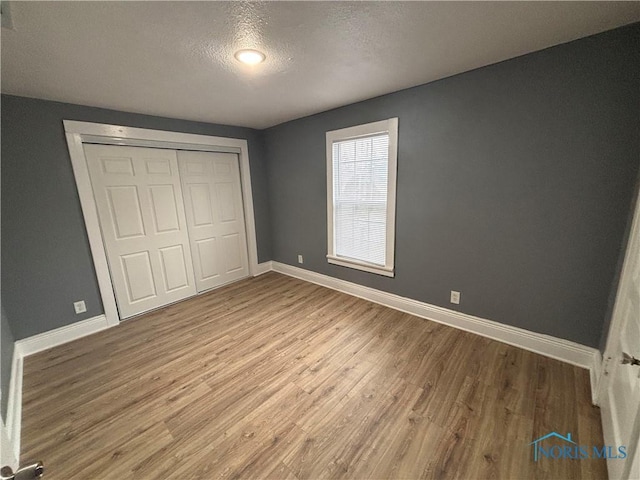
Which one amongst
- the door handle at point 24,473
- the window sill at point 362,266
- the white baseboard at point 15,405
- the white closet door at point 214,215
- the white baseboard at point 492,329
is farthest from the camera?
the white closet door at point 214,215

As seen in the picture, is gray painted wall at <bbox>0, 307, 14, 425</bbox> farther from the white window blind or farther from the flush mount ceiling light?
the white window blind

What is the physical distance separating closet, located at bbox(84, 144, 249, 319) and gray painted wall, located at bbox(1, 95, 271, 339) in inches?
9.0

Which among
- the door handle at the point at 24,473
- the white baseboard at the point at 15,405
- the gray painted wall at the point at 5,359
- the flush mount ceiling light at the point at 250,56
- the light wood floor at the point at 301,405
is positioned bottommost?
the light wood floor at the point at 301,405

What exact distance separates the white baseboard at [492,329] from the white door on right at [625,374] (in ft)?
1.22

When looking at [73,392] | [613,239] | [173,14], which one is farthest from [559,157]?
[73,392]

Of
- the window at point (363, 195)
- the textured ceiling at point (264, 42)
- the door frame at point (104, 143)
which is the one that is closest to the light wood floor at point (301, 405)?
the door frame at point (104, 143)

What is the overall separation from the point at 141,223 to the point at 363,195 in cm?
264

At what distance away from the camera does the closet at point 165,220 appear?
2697 millimetres

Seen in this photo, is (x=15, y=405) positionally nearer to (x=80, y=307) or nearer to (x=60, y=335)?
(x=60, y=335)

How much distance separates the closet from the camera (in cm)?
270

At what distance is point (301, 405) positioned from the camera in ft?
5.44

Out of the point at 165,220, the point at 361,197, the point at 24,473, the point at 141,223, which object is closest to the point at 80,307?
the point at 141,223

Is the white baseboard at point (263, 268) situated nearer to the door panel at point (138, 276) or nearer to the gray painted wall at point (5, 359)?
the door panel at point (138, 276)

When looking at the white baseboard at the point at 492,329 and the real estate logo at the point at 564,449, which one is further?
the white baseboard at the point at 492,329
